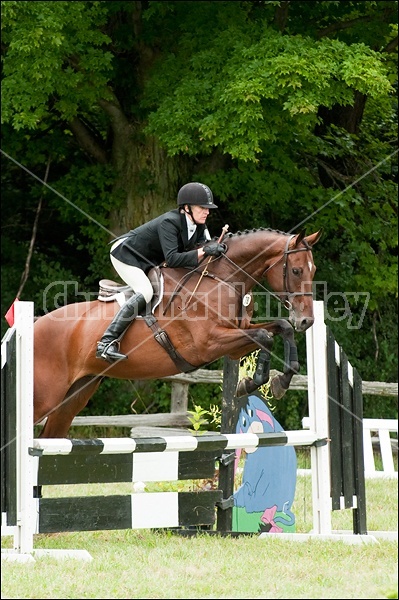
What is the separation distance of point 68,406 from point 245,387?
56.9 inches

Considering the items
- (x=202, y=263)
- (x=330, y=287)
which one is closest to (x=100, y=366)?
(x=202, y=263)

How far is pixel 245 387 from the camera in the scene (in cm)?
621

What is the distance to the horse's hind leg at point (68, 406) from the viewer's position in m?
6.85

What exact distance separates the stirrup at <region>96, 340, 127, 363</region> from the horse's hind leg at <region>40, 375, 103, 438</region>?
0.54 metres

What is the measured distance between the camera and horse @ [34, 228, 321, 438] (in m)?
6.15

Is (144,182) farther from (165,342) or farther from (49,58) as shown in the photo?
(165,342)

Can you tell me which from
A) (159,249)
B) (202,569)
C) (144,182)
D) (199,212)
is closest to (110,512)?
(202,569)

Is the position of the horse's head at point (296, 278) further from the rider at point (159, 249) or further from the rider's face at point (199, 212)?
the rider's face at point (199, 212)

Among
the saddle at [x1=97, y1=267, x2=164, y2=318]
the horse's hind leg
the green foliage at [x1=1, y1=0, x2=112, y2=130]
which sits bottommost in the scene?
the horse's hind leg

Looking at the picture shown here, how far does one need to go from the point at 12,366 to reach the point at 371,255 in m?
8.78

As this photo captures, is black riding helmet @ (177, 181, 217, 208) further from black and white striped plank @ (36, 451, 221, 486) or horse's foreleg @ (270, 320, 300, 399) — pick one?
black and white striped plank @ (36, 451, 221, 486)

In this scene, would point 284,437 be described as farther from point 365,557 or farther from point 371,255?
point 371,255

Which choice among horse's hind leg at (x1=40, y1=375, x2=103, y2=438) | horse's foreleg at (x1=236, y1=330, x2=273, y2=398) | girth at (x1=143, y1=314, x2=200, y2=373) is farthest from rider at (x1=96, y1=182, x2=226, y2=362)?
horse's foreleg at (x1=236, y1=330, x2=273, y2=398)

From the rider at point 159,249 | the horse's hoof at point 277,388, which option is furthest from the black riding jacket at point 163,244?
the horse's hoof at point 277,388
